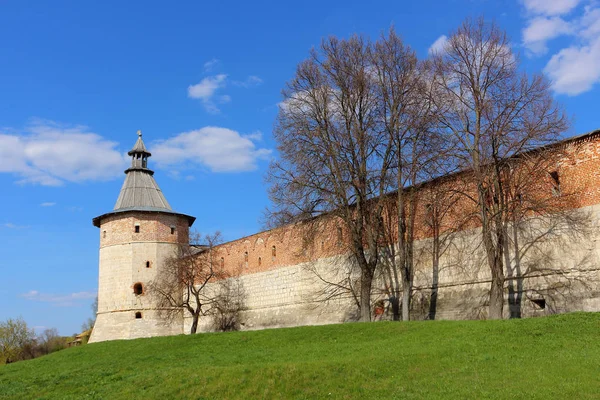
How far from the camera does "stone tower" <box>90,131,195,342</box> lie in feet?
110

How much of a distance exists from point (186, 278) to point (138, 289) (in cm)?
389

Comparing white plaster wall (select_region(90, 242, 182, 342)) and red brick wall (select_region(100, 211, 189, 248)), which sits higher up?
red brick wall (select_region(100, 211, 189, 248))

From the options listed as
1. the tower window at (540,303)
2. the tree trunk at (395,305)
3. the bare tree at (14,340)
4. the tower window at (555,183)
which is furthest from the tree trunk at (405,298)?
the bare tree at (14,340)

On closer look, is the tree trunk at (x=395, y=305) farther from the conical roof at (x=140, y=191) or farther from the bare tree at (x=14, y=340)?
the bare tree at (x=14, y=340)

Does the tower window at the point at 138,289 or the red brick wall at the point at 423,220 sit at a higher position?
the red brick wall at the point at 423,220

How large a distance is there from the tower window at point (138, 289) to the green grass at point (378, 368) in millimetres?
15700

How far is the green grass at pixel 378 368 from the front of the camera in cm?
1015

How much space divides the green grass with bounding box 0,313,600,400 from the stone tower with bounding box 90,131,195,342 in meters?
15.5

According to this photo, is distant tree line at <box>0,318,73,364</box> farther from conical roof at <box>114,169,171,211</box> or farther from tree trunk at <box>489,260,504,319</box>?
tree trunk at <box>489,260,504,319</box>

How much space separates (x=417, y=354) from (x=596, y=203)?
23.8 ft

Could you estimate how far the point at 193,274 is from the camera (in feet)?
104

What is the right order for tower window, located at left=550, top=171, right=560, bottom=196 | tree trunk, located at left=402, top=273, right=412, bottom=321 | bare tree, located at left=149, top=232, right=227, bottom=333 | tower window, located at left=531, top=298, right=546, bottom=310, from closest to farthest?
tower window, located at left=531, top=298, right=546, bottom=310 < tower window, located at left=550, top=171, right=560, bottom=196 < tree trunk, located at left=402, top=273, right=412, bottom=321 < bare tree, located at left=149, top=232, right=227, bottom=333

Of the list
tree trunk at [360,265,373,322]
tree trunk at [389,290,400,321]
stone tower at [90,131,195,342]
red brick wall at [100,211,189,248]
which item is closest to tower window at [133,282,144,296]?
stone tower at [90,131,195,342]

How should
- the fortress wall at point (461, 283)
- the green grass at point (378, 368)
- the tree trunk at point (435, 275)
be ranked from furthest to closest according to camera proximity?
1. the tree trunk at point (435, 275)
2. the fortress wall at point (461, 283)
3. the green grass at point (378, 368)
